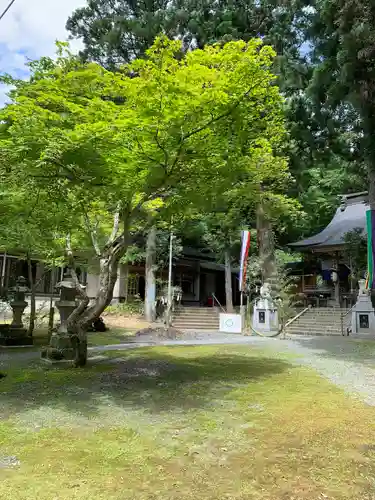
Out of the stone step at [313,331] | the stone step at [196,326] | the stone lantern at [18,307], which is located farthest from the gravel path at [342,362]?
the stone lantern at [18,307]

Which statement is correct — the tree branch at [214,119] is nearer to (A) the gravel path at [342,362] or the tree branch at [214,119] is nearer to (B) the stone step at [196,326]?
(A) the gravel path at [342,362]

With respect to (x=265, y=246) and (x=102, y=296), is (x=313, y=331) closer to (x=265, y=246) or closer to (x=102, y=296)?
(x=265, y=246)

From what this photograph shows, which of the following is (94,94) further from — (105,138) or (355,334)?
(355,334)

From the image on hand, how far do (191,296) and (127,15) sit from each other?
19982mm

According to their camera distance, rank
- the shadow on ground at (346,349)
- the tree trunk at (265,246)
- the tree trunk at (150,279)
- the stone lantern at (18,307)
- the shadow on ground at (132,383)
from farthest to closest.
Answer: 1. the tree trunk at (150,279)
2. the tree trunk at (265,246)
3. the stone lantern at (18,307)
4. the shadow on ground at (346,349)
5. the shadow on ground at (132,383)

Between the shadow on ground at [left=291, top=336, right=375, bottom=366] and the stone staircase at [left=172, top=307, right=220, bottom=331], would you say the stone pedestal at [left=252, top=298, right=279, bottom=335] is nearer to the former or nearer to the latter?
the stone staircase at [left=172, top=307, right=220, bottom=331]

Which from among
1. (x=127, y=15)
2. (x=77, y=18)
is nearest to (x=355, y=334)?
(x=127, y=15)

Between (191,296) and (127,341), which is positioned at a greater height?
(191,296)

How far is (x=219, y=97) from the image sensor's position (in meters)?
5.91

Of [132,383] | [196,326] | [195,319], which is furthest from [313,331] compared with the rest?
[132,383]

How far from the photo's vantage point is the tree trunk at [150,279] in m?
23.9

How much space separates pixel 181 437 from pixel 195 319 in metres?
20.2

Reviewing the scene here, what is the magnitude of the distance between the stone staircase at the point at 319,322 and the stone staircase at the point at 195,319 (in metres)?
4.60

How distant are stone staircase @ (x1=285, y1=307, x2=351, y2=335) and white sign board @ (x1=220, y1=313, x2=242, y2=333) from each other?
2.71 m
